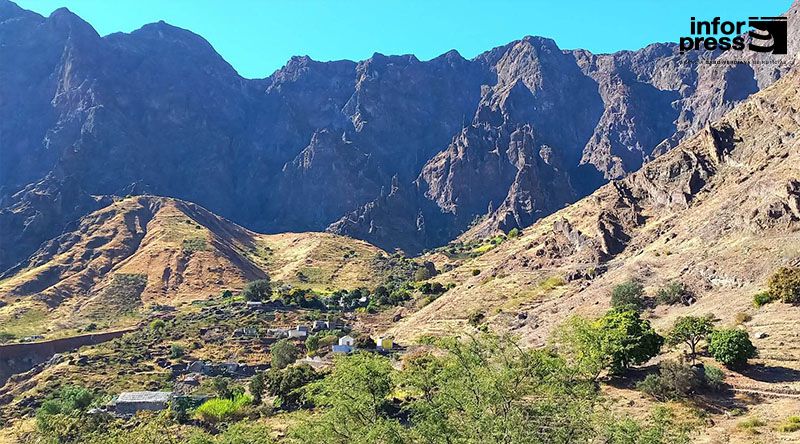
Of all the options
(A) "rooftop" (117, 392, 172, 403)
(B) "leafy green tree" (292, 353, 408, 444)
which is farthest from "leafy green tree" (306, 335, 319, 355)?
(B) "leafy green tree" (292, 353, 408, 444)

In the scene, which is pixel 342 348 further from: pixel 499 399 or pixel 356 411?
pixel 499 399

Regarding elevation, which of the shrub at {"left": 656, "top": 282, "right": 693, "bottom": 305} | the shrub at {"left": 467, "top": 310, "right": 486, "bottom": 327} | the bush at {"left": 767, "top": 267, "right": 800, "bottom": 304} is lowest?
the shrub at {"left": 467, "top": 310, "right": 486, "bottom": 327}

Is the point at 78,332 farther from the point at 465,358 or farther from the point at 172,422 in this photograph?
the point at 465,358

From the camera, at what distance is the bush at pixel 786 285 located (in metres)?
52.8

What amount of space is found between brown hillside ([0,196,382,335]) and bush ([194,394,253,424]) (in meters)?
82.1

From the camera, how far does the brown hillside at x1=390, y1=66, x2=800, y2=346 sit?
64.0m

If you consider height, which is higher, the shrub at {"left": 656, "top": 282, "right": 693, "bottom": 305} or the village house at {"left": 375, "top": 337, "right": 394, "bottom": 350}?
the shrub at {"left": 656, "top": 282, "right": 693, "bottom": 305}

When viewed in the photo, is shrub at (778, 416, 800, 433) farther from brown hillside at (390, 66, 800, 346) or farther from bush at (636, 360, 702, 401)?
brown hillside at (390, 66, 800, 346)

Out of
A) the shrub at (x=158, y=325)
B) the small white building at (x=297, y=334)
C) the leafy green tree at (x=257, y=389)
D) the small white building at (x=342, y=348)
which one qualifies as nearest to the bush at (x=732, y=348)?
the leafy green tree at (x=257, y=389)

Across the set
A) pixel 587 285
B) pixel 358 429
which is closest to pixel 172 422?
pixel 358 429

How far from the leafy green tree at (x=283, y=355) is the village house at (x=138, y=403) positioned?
15.3 m

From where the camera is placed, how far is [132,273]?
168m

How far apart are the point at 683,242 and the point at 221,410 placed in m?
65.7

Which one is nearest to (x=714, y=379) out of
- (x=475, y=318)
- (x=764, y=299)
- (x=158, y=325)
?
(x=764, y=299)
